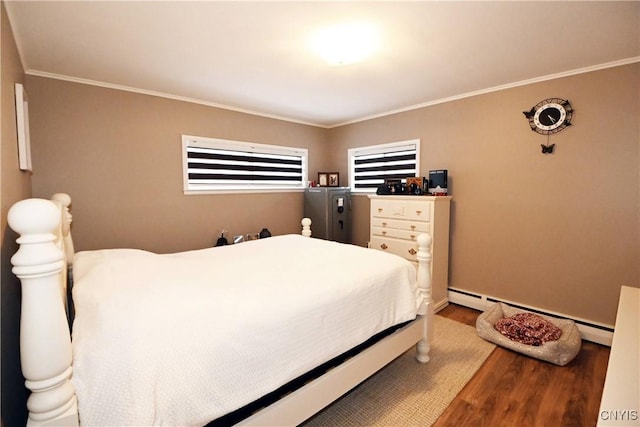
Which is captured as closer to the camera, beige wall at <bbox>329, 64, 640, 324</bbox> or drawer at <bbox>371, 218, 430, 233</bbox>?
beige wall at <bbox>329, 64, 640, 324</bbox>

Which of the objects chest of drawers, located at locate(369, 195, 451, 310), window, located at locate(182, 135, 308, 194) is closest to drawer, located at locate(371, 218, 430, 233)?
chest of drawers, located at locate(369, 195, 451, 310)

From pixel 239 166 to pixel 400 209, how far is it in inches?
82.5

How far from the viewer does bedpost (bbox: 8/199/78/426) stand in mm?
685

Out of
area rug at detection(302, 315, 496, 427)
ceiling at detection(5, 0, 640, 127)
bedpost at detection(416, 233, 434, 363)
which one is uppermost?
ceiling at detection(5, 0, 640, 127)

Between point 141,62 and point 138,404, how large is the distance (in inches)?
96.1

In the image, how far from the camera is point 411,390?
195 cm

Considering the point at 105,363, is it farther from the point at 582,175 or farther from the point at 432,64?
the point at 582,175

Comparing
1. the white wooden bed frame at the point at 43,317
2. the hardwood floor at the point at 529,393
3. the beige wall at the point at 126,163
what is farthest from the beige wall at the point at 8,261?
the hardwood floor at the point at 529,393

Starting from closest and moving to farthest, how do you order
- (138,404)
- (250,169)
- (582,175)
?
(138,404) < (582,175) < (250,169)

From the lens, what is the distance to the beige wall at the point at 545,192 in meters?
2.37

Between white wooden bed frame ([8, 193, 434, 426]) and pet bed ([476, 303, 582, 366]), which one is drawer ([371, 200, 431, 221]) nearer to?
pet bed ([476, 303, 582, 366])

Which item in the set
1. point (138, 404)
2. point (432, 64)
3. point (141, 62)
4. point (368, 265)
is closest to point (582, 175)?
point (432, 64)

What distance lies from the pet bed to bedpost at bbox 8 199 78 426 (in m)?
2.84

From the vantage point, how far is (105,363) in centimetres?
91
